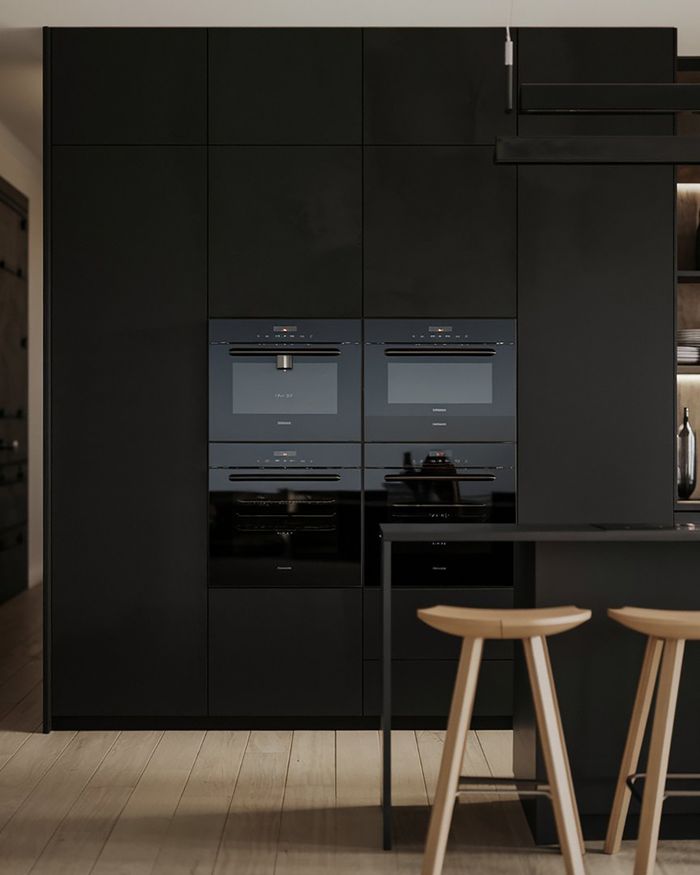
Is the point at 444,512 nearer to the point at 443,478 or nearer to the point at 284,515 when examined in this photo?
the point at 443,478

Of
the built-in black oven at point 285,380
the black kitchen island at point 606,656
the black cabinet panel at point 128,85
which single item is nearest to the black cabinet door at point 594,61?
the built-in black oven at point 285,380

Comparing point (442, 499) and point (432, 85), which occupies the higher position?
point (432, 85)

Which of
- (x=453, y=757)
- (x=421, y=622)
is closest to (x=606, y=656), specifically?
(x=453, y=757)

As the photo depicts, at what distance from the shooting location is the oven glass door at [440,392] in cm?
417

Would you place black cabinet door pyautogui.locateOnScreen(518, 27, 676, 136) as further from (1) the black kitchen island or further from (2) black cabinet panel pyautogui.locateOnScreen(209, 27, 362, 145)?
(1) the black kitchen island

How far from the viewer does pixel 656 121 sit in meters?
4.18

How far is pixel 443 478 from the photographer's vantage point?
4.18m

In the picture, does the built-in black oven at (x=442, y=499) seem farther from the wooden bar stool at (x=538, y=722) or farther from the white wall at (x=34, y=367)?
the white wall at (x=34, y=367)

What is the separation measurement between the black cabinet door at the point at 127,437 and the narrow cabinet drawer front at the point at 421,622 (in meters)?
0.72

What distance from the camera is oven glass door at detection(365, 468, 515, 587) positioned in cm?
417

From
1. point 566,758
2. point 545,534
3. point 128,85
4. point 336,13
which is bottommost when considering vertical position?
point 566,758

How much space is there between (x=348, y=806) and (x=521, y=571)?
99 centimetres

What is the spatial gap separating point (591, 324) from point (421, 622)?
1.47m

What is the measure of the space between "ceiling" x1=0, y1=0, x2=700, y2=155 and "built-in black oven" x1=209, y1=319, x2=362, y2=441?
1275 mm
